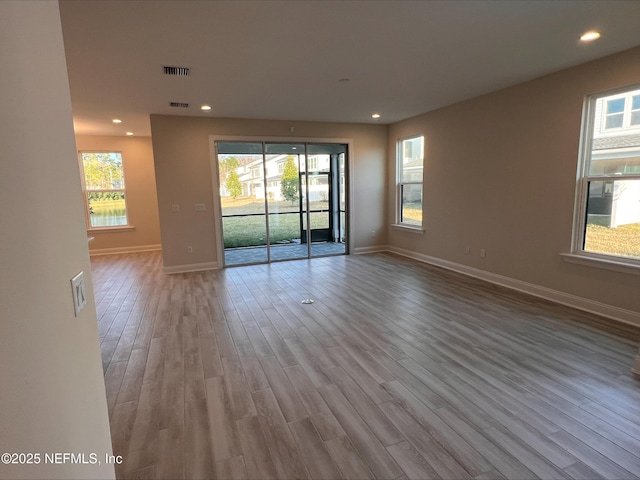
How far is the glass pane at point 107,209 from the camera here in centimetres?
771

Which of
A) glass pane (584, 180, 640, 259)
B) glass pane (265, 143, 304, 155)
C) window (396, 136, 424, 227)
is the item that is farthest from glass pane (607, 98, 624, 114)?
glass pane (265, 143, 304, 155)

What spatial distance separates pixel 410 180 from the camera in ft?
22.1

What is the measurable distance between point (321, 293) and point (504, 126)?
3.38m

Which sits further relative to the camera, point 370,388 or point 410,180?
point 410,180

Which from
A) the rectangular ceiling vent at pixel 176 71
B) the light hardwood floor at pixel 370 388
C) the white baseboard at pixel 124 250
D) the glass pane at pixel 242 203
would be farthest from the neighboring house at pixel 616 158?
the white baseboard at pixel 124 250

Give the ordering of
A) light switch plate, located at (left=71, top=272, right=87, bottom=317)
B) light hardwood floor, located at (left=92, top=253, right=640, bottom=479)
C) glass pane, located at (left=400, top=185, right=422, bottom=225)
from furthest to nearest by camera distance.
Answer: glass pane, located at (left=400, top=185, right=422, bottom=225), light hardwood floor, located at (left=92, top=253, right=640, bottom=479), light switch plate, located at (left=71, top=272, right=87, bottom=317)

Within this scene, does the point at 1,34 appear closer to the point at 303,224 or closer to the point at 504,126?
the point at 504,126

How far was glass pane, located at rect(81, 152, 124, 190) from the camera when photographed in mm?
7590

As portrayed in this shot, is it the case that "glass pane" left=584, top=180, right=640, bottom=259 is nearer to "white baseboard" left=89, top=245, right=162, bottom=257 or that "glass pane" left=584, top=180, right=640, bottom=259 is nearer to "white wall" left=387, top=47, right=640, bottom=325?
"white wall" left=387, top=47, right=640, bottom=325

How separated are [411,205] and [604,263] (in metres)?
3.58

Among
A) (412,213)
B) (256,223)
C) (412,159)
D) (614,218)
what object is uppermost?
(412,159)

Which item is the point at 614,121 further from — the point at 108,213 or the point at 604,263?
the point at 108,213

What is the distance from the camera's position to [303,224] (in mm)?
7121

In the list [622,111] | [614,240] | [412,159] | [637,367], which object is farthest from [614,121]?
[412,159]
